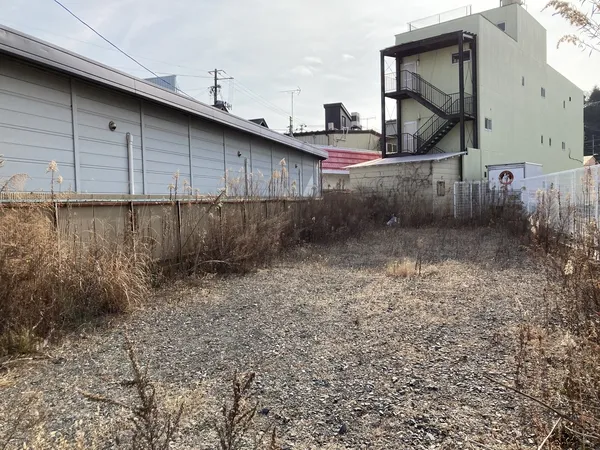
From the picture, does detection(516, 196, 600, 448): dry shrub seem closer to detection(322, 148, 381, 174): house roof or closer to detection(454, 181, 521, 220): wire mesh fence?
detection(454, 181, 521, 220): wire mesh fence

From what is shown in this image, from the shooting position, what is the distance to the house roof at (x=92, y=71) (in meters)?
6.35

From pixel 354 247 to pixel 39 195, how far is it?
841 cm

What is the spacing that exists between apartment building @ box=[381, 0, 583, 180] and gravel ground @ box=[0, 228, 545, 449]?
18108 millimetres

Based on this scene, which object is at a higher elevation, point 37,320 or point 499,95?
point 499,95

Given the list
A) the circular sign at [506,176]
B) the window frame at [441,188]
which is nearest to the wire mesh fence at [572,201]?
the circular sign at [506,176]

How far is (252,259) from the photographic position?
895cm

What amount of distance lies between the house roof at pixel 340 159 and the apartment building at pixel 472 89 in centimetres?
269

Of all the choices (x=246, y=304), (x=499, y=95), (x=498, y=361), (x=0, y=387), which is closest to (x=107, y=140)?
(x=246, y=304)

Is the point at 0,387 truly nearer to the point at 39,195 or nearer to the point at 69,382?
the point at 69,382

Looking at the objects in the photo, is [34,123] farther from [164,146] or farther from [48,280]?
[48,280]

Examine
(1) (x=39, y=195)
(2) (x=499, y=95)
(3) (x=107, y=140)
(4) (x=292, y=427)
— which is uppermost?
(2) (x=499, y=95)

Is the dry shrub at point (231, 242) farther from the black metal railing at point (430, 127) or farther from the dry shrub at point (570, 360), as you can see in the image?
the black metal railing at point (430, 127)

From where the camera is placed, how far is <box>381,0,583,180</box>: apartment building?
2328cm

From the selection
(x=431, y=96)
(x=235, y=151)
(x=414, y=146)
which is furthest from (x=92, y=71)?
(x=431, y=96)
